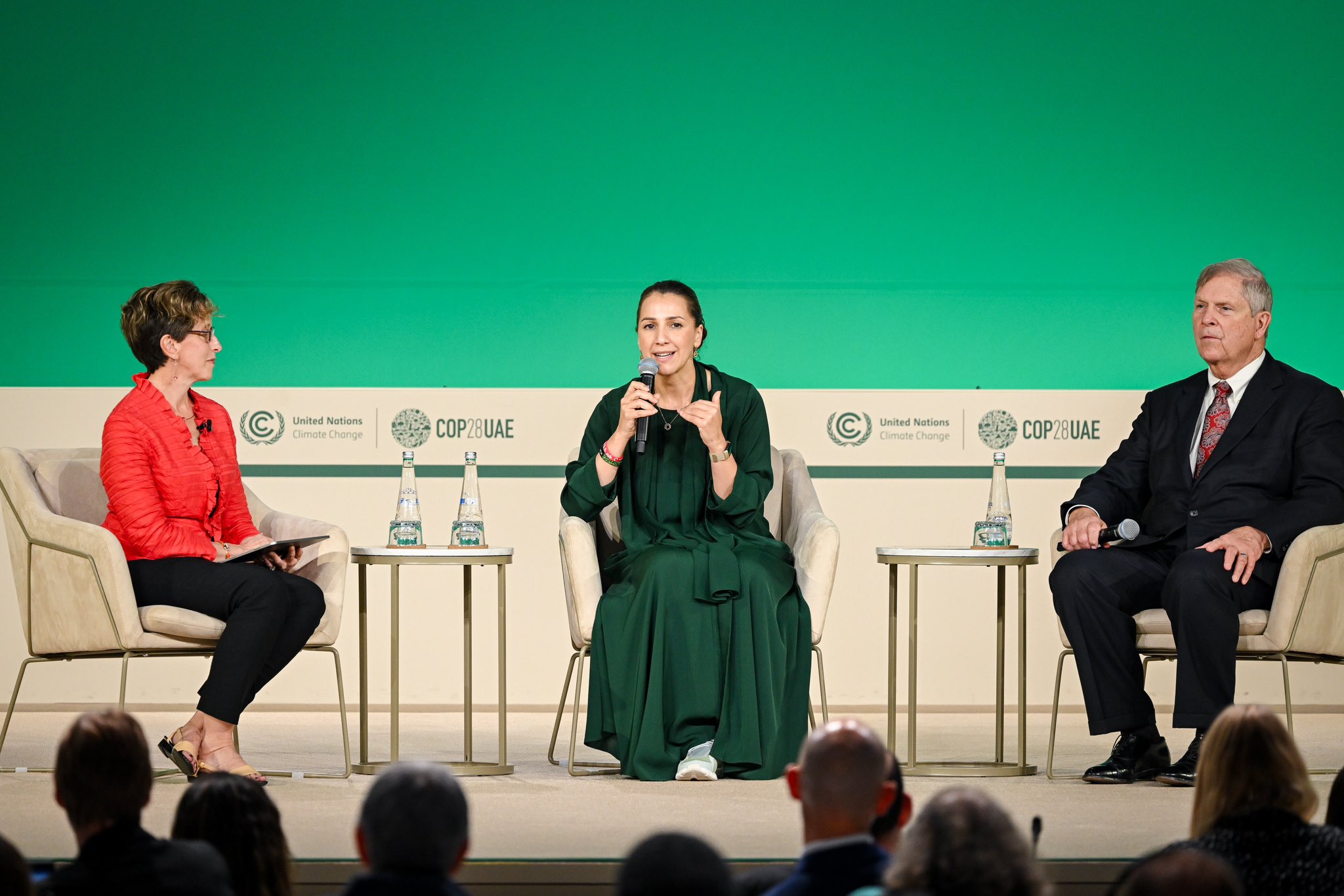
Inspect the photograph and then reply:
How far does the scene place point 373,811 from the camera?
5.52 feet

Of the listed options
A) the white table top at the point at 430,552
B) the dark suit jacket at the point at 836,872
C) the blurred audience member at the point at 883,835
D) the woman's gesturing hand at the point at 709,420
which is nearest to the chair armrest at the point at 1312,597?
the woman's gesturing hand at the point at 709,420

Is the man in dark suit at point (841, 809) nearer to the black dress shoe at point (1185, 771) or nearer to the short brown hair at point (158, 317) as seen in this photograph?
the black dress shoe at point (1185, 771)

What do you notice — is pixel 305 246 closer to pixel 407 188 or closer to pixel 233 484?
pixel 407 188

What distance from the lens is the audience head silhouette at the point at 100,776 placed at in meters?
1.88

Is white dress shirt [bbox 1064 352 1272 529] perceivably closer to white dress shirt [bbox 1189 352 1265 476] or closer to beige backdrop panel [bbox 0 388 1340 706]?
white dress shirt [bbox 1189 352 1265 476]

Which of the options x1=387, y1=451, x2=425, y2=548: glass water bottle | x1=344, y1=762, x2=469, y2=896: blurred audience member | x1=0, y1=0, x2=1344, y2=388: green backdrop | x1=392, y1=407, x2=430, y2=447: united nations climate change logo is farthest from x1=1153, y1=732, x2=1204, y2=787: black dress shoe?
x1=392, y1=407, x2=430, y2=447: united nations climate change logo

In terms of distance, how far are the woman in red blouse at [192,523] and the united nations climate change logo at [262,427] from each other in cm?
124

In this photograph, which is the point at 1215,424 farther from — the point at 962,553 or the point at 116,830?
the point at 116,830

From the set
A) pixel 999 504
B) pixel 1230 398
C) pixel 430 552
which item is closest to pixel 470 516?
pixel 430 552

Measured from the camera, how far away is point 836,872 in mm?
1660

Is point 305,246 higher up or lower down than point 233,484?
higher up

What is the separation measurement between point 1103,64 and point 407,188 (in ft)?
8.56

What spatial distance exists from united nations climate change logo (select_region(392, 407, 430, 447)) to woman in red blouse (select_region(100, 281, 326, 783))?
125 cm

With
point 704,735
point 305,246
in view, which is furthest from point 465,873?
point 305,246
